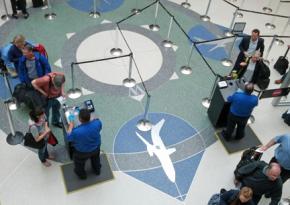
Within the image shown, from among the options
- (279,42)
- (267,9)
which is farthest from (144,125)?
(267,9)

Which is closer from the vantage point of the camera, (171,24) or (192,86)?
(192,86)

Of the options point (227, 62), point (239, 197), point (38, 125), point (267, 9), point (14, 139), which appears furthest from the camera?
point (267, 9)

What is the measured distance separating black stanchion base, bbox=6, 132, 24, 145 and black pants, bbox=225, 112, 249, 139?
462cm

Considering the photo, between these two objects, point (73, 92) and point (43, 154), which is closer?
point (43, 154)

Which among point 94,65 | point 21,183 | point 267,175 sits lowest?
point 21,183

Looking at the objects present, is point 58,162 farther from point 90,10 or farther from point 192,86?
point 90,10

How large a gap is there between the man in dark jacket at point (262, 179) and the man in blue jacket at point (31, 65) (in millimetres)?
4462

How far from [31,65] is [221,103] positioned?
4.25m

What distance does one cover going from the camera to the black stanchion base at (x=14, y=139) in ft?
25.3

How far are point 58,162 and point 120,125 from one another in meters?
1.70

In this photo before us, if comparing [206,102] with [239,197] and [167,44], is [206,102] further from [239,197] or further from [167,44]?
[239,197]

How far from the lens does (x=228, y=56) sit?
1067 centimetres

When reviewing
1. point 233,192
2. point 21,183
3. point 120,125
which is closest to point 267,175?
point 233,192

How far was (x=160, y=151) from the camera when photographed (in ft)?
26.3
